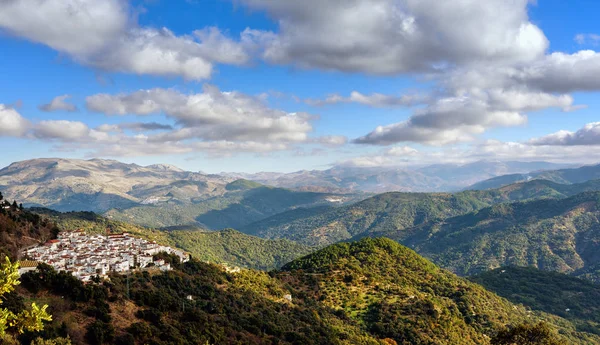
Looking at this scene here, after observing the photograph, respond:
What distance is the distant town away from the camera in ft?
195

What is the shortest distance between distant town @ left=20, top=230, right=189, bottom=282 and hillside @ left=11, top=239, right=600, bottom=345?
4434 millimetres

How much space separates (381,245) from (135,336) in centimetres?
10556

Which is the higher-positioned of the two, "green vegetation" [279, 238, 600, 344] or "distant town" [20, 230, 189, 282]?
"distant town" [20, 230, 189, 282]

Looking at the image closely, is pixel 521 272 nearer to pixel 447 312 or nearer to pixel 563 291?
pixel 563 291

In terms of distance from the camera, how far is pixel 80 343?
36562mm

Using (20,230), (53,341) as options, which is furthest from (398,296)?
(20,230)

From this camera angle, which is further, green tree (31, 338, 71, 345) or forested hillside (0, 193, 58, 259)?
forested hillside (0, 193, 58, 259)

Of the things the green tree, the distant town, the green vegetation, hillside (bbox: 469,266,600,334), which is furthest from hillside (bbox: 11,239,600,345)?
hillside (bbox: 469,266,600,334)

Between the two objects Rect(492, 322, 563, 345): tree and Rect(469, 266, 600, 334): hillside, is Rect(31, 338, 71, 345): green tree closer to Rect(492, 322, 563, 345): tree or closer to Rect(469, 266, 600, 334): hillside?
Rect(492, 322, 563, 345): tree

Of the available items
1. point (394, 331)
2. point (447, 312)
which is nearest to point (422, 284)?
point (447, 312)

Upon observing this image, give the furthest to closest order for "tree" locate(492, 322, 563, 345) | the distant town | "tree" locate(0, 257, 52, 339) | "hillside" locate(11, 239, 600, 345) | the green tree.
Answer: the distant town
"tree" locate(492, 322, 563, 345)
"hillside" locate(11, 239, 600, 345)
the green tree
"tree" locate(0, 257, 52, 339)

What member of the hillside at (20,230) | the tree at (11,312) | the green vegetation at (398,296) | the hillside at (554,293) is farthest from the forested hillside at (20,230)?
the hillside at (554,293)

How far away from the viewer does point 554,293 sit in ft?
580

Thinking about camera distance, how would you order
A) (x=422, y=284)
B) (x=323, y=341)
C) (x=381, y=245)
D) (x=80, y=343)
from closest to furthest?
1. (x=80, y=343)
2. (x=323, y=341)
3. (x=422, y=284)
4. (x=381, y=245)
